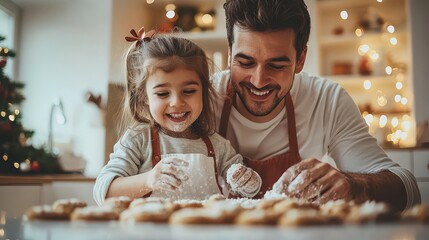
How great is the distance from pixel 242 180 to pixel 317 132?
507mm

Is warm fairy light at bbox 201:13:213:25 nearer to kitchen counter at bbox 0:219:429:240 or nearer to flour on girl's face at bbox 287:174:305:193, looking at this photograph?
flour on girl's face at bbox 287:174:305:193

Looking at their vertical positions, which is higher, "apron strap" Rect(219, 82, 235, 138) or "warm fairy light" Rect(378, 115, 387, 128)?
"warm fairy light" Rect(378, 115, 387, 128)

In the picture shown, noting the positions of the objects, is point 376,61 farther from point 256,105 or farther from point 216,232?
point 216,232

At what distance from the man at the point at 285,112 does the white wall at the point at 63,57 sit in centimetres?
246

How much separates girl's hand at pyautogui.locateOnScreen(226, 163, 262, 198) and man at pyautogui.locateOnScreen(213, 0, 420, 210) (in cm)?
17

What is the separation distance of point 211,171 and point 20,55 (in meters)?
3.19

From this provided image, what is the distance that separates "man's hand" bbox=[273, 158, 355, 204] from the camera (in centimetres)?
110

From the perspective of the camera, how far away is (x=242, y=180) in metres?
1.21

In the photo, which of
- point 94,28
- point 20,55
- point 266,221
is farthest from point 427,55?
point 266,221

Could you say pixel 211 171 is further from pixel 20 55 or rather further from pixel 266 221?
pixel 20 55

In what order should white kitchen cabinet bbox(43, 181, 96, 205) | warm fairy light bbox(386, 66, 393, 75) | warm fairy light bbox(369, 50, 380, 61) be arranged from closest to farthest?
white kitchen cabinet bbox(43, 181, 96, 205) → warm fairy light bbox(386, 66, 393, 75) → warm fairy light bbox(369, 50, 380, 61)

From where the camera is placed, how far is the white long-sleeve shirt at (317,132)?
1582 mm

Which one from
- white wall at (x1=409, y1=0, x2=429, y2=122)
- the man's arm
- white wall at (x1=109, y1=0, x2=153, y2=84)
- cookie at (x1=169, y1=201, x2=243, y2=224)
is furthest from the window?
cookie at (x1=169, y1=201, x2=243, y2=224)

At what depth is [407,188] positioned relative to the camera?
1.42 metres
